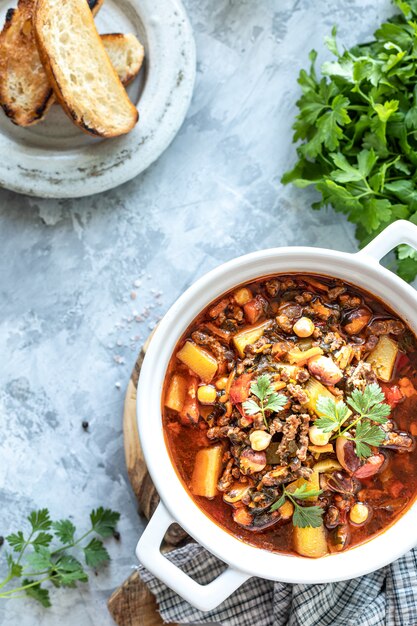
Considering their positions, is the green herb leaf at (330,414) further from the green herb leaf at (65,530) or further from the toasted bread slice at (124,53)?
the toasted bread slice at (124,53)

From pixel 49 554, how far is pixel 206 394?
1.04m

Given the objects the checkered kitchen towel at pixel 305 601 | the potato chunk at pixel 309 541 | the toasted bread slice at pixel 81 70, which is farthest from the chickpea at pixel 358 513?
the toasted bread slice at pixel 81 70

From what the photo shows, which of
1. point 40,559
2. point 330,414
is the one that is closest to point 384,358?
point 330,414

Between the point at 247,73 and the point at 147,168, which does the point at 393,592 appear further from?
the point at 247,73

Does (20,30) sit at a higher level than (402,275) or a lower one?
higher

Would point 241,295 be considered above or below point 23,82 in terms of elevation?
below

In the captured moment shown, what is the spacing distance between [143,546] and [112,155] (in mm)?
1515

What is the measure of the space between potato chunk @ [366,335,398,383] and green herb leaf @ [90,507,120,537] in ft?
4.01

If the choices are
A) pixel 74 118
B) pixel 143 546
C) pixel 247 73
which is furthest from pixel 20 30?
pixel 143 546

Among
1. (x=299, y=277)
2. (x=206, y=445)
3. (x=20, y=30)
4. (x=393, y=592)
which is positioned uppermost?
(x=20, y=30)

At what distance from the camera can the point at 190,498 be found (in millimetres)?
2598

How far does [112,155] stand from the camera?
10.1 feet

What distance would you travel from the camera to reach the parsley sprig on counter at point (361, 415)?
244 centimetres

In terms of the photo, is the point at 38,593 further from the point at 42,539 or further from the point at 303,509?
the point at 303,509
